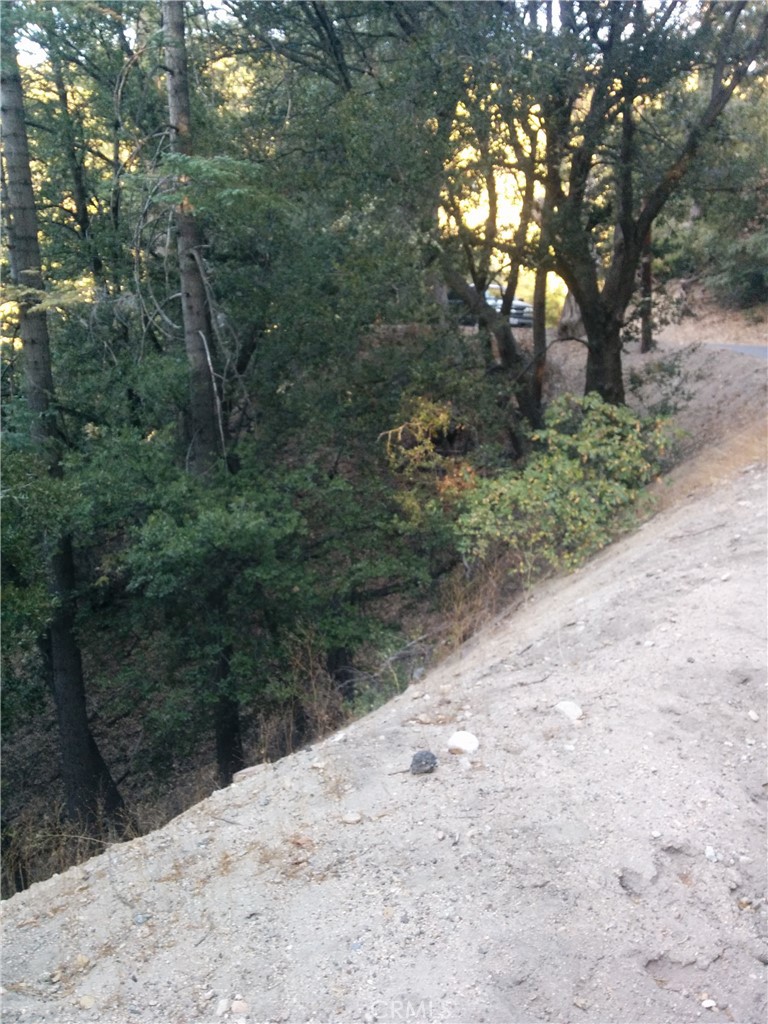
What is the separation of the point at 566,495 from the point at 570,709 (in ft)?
15.1

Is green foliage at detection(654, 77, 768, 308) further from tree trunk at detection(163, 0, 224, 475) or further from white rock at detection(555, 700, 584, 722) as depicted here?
white rock at detection(555, 700, 584, 722)

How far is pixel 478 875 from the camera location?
426 cm

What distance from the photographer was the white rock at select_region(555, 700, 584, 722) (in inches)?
215

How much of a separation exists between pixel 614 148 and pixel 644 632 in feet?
27.8

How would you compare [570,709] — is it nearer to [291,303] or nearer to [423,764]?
[423,764]

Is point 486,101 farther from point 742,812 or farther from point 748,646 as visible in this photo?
point 742,812

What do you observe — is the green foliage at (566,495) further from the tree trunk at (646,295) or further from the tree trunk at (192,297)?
the tree trunk at (646,295)

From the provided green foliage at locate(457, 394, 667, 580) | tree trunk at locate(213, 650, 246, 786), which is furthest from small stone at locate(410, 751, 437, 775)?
tree trunk at locate(213, 650, 246, 786)

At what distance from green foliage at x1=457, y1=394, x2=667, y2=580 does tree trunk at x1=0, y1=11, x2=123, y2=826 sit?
475 centimetres

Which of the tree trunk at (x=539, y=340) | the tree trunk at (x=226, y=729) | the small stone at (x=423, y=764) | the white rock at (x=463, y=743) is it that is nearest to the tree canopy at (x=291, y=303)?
the tree trunk at (x=226, y=729)

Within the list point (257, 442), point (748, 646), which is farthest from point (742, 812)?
point (257, 442)

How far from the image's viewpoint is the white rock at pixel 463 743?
5254 millimetres

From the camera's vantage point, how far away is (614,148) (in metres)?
12.8

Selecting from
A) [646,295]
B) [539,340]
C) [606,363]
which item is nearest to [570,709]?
[606,363]
